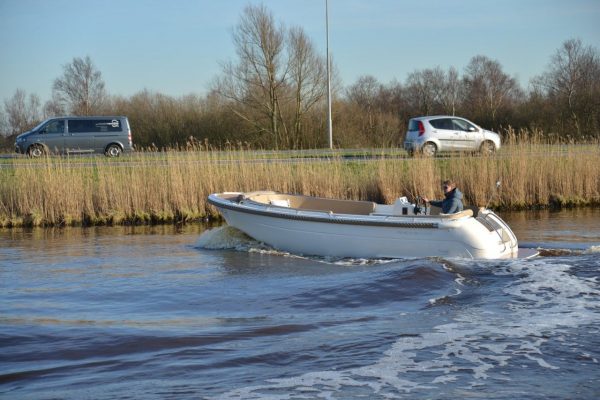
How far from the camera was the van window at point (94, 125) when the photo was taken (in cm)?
2833

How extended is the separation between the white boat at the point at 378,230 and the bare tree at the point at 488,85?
3668 cm

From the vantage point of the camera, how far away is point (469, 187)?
62.0 ft

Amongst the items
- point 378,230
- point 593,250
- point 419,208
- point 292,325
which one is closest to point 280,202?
point 378,230

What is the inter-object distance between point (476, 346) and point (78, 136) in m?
22.5

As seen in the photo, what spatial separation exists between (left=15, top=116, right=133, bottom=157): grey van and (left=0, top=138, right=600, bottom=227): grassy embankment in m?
8.61

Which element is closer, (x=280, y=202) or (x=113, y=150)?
(x=280, y=202)

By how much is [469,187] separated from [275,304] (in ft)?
32.2

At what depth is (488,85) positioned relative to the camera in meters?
54.5

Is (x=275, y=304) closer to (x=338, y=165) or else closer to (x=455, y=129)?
(x=338, y=165)

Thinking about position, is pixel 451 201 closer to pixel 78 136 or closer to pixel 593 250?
pixel 593 250

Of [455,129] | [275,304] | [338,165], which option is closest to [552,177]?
[338,165]

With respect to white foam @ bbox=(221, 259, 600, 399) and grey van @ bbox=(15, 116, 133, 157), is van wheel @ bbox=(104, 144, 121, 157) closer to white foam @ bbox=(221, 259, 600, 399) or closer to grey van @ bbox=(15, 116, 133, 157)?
grey van @ bbox=(15, 116, 133, 157)

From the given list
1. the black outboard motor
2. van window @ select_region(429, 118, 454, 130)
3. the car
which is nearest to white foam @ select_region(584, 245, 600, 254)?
the black outboard motor

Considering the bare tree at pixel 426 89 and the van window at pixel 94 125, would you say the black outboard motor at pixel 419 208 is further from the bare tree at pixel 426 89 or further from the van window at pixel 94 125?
the bare tree at pixel 426 89
